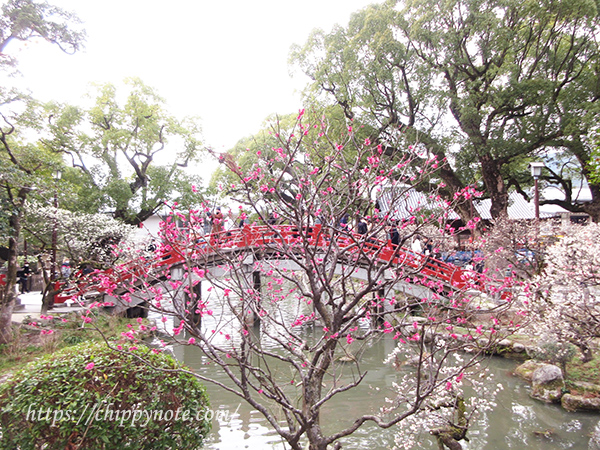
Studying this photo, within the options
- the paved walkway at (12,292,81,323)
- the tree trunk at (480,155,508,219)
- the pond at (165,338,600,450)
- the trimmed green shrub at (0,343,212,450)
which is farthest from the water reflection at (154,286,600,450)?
the tree trunk at (480,155,508,219)

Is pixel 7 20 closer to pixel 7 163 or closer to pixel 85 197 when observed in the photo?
pixel 7 163

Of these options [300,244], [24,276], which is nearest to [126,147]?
[24,276]

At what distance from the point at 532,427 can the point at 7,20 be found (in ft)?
46.4

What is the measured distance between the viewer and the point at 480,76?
51.4ft

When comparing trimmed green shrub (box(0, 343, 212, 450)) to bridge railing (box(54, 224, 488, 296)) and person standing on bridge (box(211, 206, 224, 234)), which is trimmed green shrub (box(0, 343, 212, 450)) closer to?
bridge railing (box(54, 224, 488, 296))

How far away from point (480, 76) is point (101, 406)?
16978mm

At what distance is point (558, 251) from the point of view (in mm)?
8625

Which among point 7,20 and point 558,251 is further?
point 7,20

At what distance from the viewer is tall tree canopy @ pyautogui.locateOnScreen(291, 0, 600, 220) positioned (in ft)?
48.5

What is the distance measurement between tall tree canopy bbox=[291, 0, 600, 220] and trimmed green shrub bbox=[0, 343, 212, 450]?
43.7 feet

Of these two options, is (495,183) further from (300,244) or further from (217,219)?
(217,219)

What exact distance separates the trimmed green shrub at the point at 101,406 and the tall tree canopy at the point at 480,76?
1333 centimetres

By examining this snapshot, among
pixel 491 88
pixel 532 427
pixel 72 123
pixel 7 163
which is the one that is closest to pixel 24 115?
pixel 7 163

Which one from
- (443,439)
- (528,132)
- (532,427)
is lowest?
(532,427)
